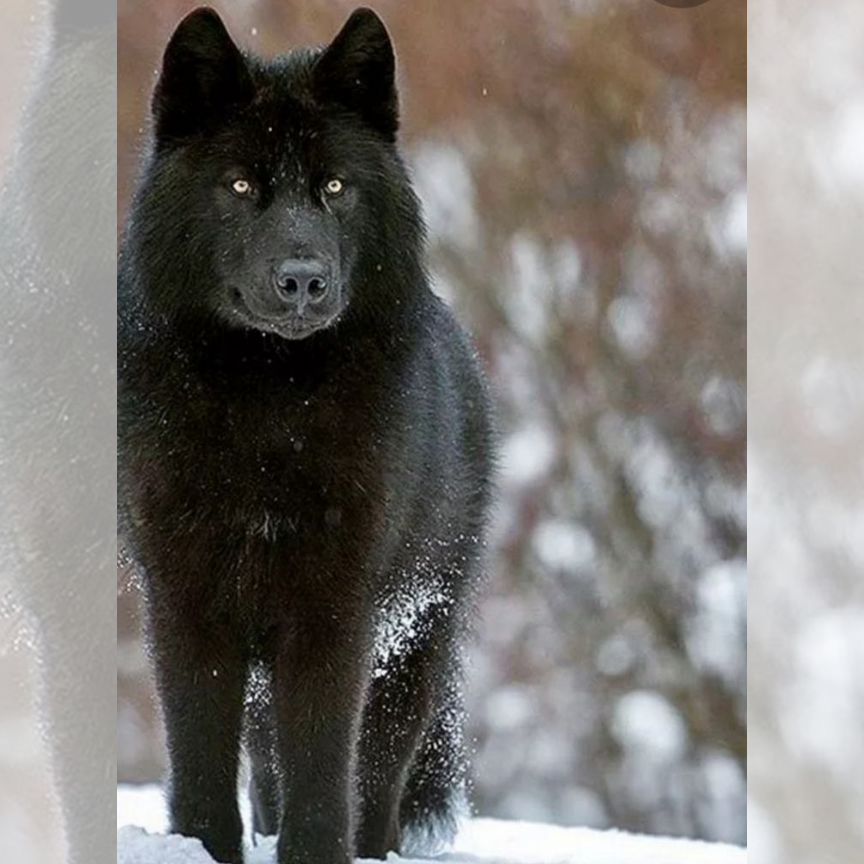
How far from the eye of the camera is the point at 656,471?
6.96ft

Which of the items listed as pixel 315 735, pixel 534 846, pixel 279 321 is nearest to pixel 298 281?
pixel 279 321

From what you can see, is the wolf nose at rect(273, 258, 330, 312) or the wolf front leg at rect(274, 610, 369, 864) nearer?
the wolf nose at rect(273, 258, 330, 312)

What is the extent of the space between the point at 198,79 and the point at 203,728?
2.54 feet

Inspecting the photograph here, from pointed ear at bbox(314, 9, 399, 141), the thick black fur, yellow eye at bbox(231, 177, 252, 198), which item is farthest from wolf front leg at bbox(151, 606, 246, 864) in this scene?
pointed ear at bbox(314, 9, 399, 141)

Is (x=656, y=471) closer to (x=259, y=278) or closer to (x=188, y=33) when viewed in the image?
(x=259, y=278)

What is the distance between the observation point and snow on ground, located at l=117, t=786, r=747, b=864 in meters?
1.88

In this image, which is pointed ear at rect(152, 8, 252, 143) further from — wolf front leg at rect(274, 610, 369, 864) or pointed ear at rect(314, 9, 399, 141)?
wolf front leg at rect(274, 610, 369, 864)

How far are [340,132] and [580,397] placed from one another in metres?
0.52

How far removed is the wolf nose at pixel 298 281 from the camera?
1.72 meters

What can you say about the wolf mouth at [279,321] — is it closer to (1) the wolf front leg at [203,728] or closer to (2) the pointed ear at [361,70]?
(2) the pointed ear at [361,70]

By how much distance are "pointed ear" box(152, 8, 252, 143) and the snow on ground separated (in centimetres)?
80

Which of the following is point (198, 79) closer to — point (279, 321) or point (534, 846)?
point (279, 321)

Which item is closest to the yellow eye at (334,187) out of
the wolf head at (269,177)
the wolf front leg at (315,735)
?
the wolf head at (269,177)

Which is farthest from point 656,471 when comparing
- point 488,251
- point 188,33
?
point 188,33
